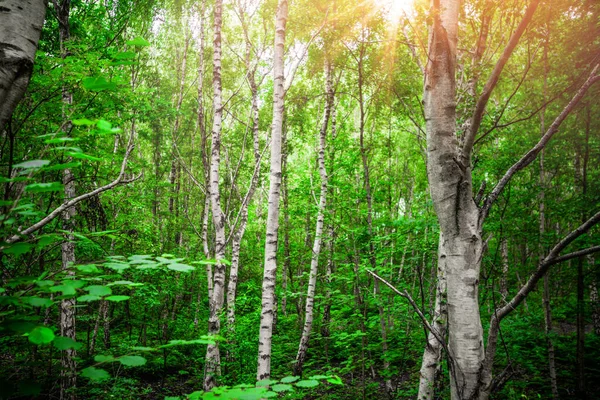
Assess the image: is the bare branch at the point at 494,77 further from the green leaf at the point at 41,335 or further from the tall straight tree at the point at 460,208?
the green leaf at the point at 41,335

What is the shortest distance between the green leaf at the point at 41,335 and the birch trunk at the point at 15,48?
69 centimetres

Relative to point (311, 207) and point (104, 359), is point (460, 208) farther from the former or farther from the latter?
point (311, 207)

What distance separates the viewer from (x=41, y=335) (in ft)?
3.12

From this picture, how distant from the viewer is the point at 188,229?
547 inches

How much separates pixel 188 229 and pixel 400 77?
424 inches

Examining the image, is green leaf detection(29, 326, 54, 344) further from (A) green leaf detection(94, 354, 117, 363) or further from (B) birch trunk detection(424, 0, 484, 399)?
(B) birch trunk detection(424, 0, 484, 399)

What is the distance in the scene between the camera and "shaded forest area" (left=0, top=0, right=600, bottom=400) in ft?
4.49

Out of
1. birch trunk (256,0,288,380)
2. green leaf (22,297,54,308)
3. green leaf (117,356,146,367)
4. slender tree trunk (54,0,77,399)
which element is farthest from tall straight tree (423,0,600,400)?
slender tree trunk (54,0,77,399)

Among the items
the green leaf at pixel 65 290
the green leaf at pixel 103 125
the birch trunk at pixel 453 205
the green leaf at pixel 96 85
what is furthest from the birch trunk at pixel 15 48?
the birch trunk at pixel 453 205

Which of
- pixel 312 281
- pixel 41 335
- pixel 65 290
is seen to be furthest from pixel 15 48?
pixel 312 281

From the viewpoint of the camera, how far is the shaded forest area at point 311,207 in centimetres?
137

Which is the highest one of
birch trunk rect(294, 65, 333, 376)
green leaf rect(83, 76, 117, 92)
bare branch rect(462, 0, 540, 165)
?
bare branch rect(462, 0, 540, 165)

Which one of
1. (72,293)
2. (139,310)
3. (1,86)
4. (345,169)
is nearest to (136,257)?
(72,293)

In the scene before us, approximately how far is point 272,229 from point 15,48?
432cm
